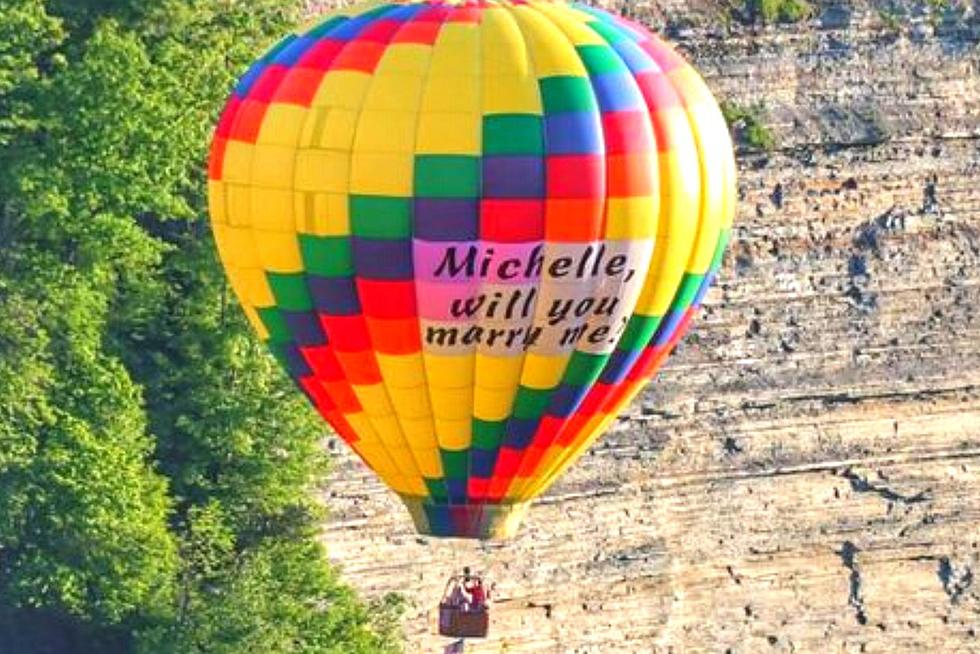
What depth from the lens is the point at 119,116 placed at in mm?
32250

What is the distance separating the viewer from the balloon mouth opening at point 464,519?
29766 mm

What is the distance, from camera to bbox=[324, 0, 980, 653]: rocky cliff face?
37469 millimetres

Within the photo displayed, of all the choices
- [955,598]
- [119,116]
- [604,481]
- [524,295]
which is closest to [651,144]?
[524,295]

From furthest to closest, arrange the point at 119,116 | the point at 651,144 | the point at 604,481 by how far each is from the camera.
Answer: the point at 604,481 < the point at 119,116 < the point at 651,144

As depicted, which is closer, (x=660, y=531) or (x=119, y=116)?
(x=119, y=116)

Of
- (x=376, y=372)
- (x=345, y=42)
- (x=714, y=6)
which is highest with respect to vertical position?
(x=714, y=6)

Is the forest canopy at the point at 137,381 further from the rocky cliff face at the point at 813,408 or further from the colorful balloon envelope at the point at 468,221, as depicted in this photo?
the rocky cliff face at the point at 813,408

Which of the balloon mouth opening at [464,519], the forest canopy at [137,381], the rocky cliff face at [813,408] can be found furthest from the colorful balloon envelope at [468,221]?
the rocky cliff face at [813,408]

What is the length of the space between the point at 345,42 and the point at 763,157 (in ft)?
31.4

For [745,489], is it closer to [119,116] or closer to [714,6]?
[714,6]

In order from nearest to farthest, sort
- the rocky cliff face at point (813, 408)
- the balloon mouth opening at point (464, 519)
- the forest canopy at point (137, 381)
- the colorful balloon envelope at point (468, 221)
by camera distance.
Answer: the colorful balloon envelope at point (468, 221) < the balloon mouth opening at point (464, 519) < the forest canopy at point (137, 381) < the rocky cliff face at point (813, 408)

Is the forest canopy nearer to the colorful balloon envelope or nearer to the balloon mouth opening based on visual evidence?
the colorful balloon envelope

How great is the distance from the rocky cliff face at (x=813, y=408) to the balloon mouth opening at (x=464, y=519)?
682cm

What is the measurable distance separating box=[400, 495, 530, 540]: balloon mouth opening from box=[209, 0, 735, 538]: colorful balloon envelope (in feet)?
0.06
